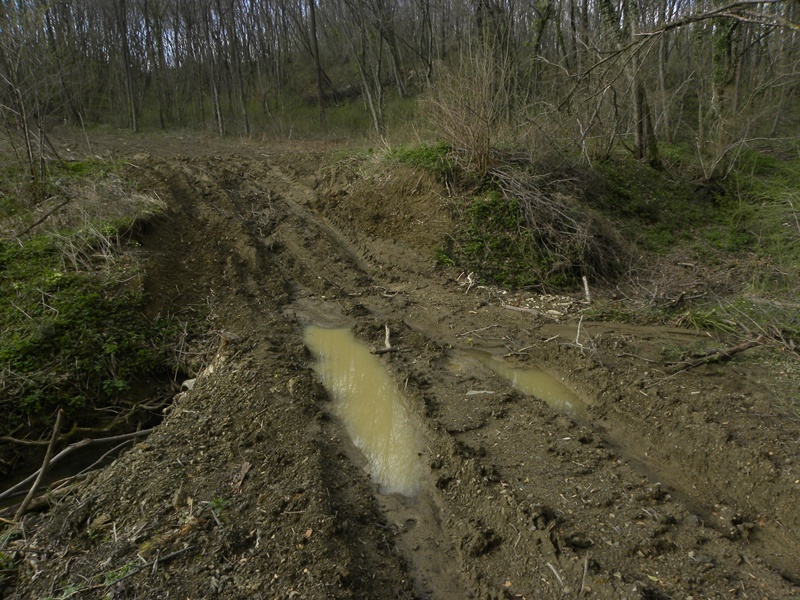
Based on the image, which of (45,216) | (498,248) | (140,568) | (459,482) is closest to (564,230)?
(498,248)

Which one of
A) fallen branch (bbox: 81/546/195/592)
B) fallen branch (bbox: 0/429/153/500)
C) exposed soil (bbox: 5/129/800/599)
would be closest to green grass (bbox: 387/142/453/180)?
exposed soil (bbox: 5/129/800/599)

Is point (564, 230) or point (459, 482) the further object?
point (564, 230)

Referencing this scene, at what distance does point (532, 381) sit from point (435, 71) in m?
6.76

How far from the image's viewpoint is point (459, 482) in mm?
4008

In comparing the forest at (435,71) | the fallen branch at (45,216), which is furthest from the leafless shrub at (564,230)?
the fallen branch at (45,216)

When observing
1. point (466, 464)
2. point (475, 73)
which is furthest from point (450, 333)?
point (475, 73)

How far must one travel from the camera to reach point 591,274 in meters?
7.83

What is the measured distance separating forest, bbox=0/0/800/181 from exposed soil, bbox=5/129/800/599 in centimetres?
264

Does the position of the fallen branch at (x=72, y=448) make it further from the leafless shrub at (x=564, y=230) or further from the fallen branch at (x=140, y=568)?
the leafless shrub at (x=564, y=230)

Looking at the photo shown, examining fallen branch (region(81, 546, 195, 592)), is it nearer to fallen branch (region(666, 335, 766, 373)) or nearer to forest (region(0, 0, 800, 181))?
fallen branch (region(666, 335, 766, 373))

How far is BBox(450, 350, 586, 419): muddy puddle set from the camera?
5066 mm

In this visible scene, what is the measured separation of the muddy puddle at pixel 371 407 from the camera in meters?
4.32

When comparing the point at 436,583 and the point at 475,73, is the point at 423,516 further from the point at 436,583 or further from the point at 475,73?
the point at 475,73

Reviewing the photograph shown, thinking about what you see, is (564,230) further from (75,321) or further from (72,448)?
(72,448)
